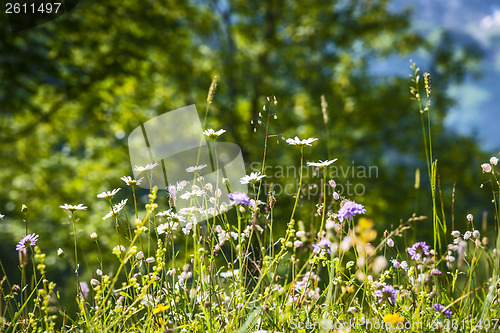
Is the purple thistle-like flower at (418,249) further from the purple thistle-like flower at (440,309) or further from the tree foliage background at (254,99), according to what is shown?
the tree foliage background at (254,99)

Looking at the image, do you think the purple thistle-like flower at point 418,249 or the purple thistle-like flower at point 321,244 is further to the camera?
the purple thistle-like flower at point 418,249

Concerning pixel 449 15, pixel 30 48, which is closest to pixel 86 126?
pixel 30 48

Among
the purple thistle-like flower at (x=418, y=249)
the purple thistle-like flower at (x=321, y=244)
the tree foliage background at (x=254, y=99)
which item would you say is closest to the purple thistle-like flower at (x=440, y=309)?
the purple thistle-like flower at (x=418, y=249)

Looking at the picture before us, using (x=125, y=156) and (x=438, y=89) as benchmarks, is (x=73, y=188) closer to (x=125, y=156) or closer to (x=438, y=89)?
(x=125, y=156)

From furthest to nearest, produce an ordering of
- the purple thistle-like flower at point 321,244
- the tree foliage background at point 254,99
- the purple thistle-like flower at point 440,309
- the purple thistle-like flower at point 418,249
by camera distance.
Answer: the tree foliage background at point 254,99 < the purple thistle-like flower at point 418,249 < the purple thistle-like flower at point 440,309 < the purple thistle-like flower at point 321,244

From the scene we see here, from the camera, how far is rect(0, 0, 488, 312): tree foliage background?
22.7 ft

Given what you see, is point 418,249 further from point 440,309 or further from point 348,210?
point 348,210

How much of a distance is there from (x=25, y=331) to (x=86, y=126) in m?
6.33

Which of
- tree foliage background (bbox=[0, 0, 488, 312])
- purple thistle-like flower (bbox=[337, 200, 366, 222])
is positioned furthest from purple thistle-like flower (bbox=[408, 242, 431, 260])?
tree foliage background (bbox=[0, 0, 488, 312])

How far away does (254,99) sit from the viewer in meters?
7.41

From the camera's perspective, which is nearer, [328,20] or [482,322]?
[482,322]

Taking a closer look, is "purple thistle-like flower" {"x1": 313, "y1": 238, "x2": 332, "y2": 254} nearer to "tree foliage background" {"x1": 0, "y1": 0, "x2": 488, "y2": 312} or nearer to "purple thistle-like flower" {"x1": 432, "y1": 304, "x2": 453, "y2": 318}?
"purple thistle-like flower" {"x1": 432, "y1": 304, "x2": 453, "y2": 318}

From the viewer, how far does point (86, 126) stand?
24.0ft

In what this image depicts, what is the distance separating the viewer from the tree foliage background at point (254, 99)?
691cm
